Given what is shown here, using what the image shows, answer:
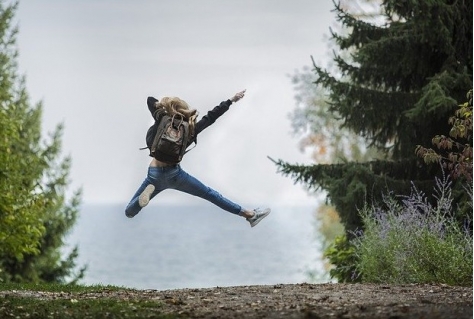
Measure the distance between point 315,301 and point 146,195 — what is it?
197 centimetres

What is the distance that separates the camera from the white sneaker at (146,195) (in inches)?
349

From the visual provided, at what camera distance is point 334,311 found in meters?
7.17

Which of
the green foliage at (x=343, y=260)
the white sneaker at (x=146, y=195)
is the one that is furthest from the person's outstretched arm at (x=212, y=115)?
the green foliage at (x=343, y=260)

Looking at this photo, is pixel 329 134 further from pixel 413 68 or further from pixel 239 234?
pixel 239 234

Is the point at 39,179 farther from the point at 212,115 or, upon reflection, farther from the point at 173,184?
the point at 212,115

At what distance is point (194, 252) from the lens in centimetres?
5728

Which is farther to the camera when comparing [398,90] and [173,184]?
[398,90]

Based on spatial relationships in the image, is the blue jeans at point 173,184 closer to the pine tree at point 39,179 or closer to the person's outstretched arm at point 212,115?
the person's outstretched arm at point 212,115

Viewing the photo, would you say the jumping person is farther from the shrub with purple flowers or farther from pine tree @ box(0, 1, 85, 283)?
pine tree @ box(0, 1, 85, 283)

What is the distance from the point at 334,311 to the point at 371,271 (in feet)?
12.6

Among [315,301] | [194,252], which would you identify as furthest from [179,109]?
[194,252]

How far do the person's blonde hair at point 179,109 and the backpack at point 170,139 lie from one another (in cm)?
5

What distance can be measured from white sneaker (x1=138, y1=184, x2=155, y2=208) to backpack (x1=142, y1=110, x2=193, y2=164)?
29 centimetres

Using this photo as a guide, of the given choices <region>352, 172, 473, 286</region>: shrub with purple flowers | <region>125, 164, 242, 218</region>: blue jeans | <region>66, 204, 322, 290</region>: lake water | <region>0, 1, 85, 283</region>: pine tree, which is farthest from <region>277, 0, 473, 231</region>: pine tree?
<region>66, 204, 322, 290</region>: lake water
